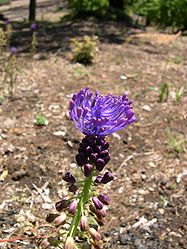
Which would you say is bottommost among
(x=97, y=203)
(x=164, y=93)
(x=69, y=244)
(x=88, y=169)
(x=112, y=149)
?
(x=112, y=149)

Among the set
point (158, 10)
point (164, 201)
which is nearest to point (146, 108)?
point (164, 201)

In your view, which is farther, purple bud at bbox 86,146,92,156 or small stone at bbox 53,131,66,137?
A: small stone at bbox 53,131,66,137

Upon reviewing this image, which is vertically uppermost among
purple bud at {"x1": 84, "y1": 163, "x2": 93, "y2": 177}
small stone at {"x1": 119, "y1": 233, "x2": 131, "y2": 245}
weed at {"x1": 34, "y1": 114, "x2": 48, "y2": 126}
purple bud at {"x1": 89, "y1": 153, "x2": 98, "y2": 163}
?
purple bud at {"x1": 89, "y1": 153, "x2": 98, "y2": 163}

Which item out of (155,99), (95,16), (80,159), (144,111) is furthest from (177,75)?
(80,159)

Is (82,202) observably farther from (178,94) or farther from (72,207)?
(178,94)

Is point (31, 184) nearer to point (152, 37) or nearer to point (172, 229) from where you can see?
point (172, 229)

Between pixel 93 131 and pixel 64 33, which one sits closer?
pixel 93 131

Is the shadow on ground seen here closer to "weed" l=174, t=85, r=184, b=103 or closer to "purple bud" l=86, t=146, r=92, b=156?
"weed" l=174, t=85, r=184, b=103

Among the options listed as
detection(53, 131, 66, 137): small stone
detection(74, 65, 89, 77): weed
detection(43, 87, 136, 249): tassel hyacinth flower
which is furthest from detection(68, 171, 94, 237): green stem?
detection(74, 65, 89, 77): weed
